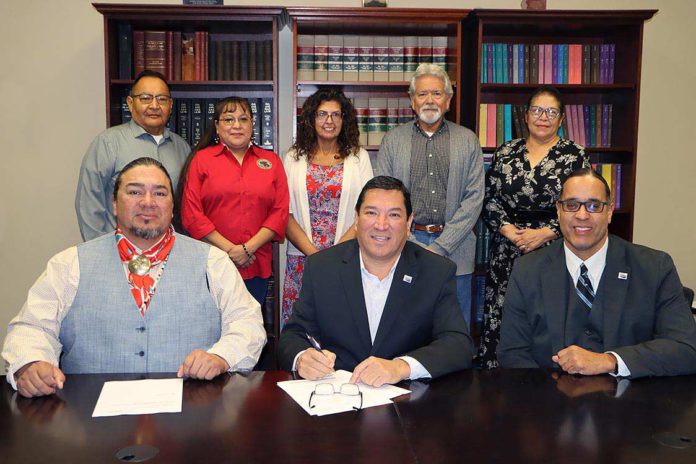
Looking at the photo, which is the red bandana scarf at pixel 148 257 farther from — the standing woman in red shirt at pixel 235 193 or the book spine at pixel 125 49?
the book spine at pixel 125 49

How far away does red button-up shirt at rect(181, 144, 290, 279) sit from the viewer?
333 cm

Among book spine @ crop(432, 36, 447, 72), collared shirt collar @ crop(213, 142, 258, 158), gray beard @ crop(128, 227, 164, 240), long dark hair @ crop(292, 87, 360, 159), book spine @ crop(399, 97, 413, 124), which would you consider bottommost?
gray beard @ crop(128, 227, 164, 240)

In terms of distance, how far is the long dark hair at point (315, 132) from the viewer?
3.52m

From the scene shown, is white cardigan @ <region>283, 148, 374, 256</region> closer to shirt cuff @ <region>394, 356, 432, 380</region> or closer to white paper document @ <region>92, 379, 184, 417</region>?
shirt cuff @ <region>394, 356, 432, 380</region>

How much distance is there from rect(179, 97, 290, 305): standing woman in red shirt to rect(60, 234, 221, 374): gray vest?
47.8 inches

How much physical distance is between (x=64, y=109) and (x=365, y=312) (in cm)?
324

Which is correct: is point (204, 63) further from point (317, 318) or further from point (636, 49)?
point (636, 49)

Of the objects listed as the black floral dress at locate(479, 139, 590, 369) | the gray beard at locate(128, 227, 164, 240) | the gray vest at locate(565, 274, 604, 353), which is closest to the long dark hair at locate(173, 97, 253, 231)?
the gray beard at locate(128, 227, 164, 240)

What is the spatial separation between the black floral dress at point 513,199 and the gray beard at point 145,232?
1.88 meters

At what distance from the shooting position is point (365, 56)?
13.7ft

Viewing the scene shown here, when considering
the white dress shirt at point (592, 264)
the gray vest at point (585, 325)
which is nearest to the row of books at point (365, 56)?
the white dress shirt at point (592, 264)

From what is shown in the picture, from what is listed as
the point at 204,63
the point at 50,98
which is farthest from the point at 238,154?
the point at 50,98

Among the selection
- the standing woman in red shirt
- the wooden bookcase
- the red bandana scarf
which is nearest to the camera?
the red bandana scarf

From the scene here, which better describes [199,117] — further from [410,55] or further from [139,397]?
[139,397]
